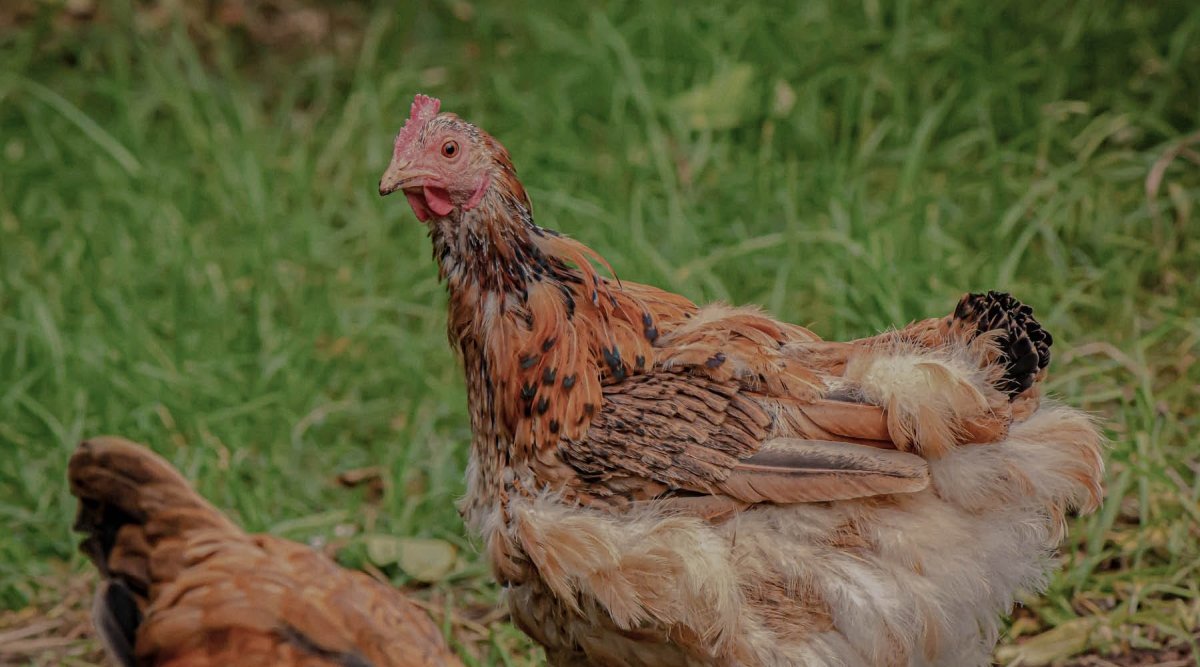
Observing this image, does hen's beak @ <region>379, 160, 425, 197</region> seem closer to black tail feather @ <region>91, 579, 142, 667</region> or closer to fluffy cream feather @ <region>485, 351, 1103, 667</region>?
fluffy cream feather @ <region>485, 351, 1103, 667</region>

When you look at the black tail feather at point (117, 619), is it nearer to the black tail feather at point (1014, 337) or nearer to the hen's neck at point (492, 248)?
the hen's neck at point (492, 248)

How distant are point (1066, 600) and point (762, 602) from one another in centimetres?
143

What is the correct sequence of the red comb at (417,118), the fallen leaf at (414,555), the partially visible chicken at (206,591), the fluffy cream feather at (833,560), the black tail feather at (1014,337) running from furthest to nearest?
the fallen leaf at (414,555)
the partially visible chicken at (206,591)
the red comb at (417,118)
the black tail feather at (1014,337)
the fluffy cream feather at (833,560)

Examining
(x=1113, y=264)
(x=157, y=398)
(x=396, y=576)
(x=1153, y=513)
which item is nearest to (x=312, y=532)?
(x=396, y=576)

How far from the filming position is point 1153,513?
3922 mm

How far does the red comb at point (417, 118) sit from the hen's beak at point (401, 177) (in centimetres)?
7

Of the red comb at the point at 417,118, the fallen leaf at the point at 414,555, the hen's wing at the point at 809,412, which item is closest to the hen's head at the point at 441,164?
the red comb at the point at 417,118

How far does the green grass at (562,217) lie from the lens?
169 inches

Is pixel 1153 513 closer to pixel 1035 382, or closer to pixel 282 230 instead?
pixel 1035 382

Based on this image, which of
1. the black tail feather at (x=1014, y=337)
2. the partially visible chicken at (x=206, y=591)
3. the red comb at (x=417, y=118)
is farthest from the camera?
the partially visible chicken at (x=206, y=591)

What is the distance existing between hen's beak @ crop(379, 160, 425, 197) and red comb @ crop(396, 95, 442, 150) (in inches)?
2.8

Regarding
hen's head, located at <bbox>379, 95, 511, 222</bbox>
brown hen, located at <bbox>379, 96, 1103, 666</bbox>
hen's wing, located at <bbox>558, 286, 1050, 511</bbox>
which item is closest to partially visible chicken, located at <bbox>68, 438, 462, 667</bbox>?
brown hen, located at <bbox>379, 96, 1103, 666</bbox>

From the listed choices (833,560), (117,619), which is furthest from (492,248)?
(117,619)

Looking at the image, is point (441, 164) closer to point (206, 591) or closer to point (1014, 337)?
point (206, 591)
